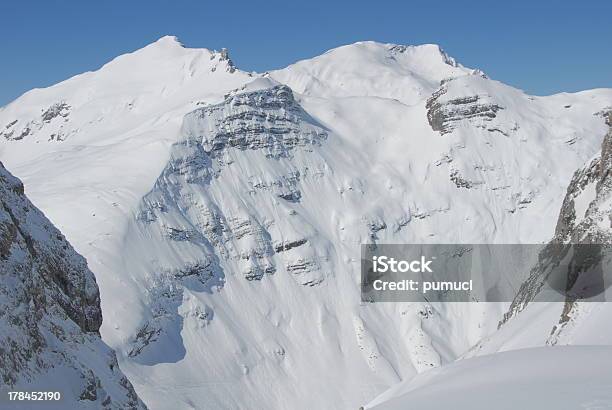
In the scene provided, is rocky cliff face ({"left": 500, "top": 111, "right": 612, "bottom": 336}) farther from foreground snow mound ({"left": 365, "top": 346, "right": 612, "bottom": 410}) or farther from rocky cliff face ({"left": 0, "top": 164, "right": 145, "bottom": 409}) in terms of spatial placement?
rocky cliff face ({"left": 0, "top": 164, "right": 145, "bottom": 409})

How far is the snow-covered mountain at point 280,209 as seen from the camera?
111 meters

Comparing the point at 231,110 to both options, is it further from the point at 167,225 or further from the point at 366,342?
the point at 366,342

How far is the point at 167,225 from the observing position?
120 metres

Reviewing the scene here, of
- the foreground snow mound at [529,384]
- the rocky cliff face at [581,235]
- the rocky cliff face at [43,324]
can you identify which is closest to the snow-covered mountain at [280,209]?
the rocky cliff face at [581,235]

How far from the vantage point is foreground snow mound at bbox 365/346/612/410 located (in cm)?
1045

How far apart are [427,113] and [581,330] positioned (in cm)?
13491

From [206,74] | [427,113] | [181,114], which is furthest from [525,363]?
[206,74]

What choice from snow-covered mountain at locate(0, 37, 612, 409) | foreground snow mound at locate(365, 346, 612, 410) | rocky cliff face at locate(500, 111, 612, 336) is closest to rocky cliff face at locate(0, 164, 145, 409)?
foreground snow mound at locate(365, 346, 612, 410)

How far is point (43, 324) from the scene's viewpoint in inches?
823

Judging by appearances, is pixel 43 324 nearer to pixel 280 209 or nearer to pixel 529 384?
pixel 529 384

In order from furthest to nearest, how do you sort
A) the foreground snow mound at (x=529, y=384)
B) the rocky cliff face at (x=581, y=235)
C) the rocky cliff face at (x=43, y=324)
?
the rocky cliff face at (x=581, y=235) → the rocky cliff face at (x=43, y=324) → the foreground snow mound at (x=529, y=384)

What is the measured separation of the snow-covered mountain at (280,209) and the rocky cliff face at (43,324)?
234ft

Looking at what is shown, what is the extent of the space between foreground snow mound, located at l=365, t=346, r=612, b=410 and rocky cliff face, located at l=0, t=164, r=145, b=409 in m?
10.8

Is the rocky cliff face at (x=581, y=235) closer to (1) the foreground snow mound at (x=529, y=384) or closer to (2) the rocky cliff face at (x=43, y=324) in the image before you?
(1) the foreground snow mound at (x=529, y=384)
